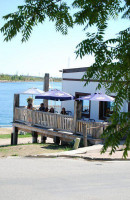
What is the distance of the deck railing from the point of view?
54.3 feet

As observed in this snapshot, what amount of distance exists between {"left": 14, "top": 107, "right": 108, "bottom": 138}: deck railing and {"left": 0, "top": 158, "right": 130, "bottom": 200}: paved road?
3.21 metres

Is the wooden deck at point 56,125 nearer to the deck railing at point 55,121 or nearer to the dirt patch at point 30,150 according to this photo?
the deck railing at point 55,121

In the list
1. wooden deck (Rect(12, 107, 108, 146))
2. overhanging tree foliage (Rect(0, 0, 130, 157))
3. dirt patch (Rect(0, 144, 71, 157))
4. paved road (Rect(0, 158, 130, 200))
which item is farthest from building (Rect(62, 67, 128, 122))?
overhanging tree foliage (Rect(0, 0, 130, 157))

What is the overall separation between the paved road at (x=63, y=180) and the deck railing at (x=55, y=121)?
10.5 feet

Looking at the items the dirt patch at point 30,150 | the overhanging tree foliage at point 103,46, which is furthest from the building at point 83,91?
the overhanging tree foliage at point 103,46

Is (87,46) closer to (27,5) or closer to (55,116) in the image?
(27,5)

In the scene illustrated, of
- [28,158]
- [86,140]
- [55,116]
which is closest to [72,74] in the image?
[55,116]

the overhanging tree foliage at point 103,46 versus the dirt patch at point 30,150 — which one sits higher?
the overhanging tree foliage at point 103,46

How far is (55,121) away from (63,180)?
29.3ft

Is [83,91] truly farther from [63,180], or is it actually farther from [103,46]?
[103,46]

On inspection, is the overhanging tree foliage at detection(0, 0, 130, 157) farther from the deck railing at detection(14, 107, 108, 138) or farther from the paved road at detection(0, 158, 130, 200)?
the deck railing at detection(14, 107, 108, 138)

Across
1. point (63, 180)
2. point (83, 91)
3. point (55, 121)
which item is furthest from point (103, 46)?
point (83, 91)

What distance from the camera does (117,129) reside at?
104 inches

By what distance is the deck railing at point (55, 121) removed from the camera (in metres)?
16.6
